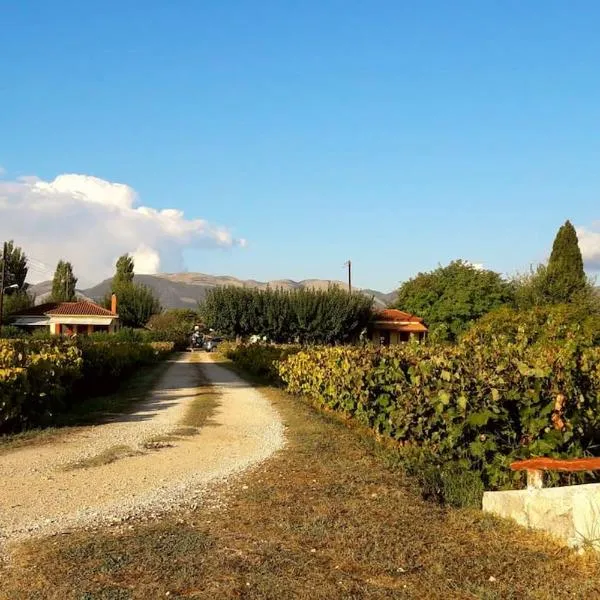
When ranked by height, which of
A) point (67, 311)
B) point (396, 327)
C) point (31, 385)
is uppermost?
point (67, 311)

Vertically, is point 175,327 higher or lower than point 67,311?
lower

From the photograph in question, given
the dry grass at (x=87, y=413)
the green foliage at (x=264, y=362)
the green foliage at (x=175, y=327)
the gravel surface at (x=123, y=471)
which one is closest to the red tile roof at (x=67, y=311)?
the green foliage at (x=175, y=327)

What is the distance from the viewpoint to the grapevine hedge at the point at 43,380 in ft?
32.1

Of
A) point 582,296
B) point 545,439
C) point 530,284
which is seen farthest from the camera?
point 530,284

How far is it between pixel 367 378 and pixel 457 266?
58.1 meters

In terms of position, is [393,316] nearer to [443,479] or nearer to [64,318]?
[64,318]

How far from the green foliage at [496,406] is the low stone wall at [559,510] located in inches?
42.4

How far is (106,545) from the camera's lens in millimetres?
4605

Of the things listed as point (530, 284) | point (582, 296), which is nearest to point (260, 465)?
point (582, 296)

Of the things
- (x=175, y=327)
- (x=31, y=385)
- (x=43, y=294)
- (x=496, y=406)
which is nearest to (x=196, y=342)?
(x=175, y=327)

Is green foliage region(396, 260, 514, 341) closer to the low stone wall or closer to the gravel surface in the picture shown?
the gravel surface

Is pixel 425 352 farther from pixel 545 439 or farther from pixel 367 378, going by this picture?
pixel 545 439

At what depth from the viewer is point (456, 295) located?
201 ft

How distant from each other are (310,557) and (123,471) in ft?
11.0
